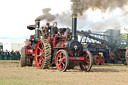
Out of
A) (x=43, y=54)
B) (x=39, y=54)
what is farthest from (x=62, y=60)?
(x=39, y=54)

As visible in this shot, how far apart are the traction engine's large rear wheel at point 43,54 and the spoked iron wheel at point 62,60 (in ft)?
1.85

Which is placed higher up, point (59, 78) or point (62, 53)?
point (62, 53)

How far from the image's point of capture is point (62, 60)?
37.9ft

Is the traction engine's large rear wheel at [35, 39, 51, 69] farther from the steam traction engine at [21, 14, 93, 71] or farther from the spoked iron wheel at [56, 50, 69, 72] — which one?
the spoked iron wheel at [56, 50, 69, 72]

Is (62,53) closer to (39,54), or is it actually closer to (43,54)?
(43,54)

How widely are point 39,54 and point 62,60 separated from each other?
2.16 m

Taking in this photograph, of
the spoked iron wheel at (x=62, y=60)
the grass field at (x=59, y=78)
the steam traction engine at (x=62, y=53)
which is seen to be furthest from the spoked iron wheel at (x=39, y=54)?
the grass field at (x=59, y=78)

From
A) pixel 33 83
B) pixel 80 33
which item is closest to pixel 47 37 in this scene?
pixel 33 83

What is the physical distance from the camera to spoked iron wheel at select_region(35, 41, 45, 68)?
1286 centimetres

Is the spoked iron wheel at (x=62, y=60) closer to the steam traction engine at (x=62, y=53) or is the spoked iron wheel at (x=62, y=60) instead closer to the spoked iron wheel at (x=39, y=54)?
the steam traction engine at (x=62, y=53)

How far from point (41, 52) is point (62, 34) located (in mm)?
1370

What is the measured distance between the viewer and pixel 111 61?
2191 centimetres

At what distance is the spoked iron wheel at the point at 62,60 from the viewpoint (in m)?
11.2

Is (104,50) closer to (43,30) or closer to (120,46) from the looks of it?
(120,46)
